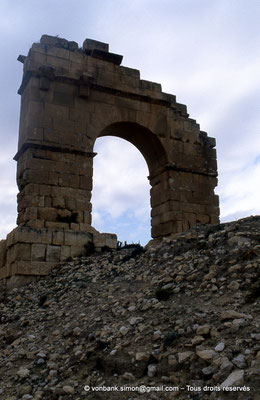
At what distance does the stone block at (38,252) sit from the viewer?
777cm

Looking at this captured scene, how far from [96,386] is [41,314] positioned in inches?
102

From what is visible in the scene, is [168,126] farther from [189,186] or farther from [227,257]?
[227,257]

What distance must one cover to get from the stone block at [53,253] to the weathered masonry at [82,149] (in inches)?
0.8

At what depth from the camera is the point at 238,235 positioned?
5.47 m

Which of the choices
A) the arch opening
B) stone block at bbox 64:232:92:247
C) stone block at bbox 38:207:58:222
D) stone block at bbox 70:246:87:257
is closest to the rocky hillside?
stone block at bbox 70:246:87:257

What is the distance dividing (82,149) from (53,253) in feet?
8.24

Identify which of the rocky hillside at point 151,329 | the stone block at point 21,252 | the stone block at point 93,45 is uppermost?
the stone block at point 93,45

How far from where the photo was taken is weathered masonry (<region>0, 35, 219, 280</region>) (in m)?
8.19

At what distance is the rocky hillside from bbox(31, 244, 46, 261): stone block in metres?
1.14

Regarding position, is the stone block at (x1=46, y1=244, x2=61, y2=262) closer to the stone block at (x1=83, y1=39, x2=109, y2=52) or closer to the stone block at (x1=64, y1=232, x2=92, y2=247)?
the stone block at (x1=64, y1=232, x2=92, y2=247)

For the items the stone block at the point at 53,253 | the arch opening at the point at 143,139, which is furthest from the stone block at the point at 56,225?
the arch opening at the point at 143,139

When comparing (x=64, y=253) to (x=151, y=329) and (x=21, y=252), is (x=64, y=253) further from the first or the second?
(x=151, y=329)

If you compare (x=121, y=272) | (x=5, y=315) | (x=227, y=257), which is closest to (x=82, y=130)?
(x=121, y=272)

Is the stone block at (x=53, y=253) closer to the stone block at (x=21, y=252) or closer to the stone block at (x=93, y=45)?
the stone block at (x=21, y=252)
